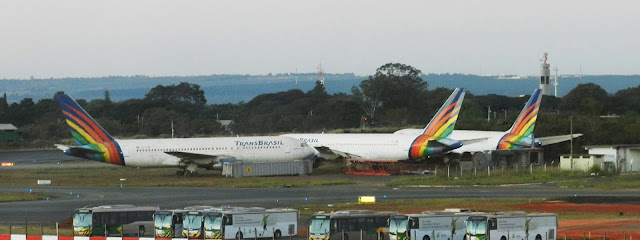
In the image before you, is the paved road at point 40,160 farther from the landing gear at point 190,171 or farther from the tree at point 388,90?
the tree at point 388,90

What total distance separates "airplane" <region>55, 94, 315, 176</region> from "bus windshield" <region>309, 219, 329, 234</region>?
45957 millimetres

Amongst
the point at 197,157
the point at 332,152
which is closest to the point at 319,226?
the point at 197,157

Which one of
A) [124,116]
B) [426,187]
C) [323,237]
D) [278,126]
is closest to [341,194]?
[426,187]

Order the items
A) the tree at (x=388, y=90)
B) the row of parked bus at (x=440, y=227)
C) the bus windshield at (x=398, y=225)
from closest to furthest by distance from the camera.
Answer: the row of parked bus at (x=440, y=227) → the bus windshield at (x=398, y=225) → the tree at (x=388, y=90)

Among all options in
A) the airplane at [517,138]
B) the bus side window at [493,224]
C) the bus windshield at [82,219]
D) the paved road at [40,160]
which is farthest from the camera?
the paved road at [40,160]

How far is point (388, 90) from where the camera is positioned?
178 metres

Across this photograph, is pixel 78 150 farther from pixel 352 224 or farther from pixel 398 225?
pixel 398 225

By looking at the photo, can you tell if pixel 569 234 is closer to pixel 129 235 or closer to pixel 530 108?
pixel 129 235

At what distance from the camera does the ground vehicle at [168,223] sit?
42594mm

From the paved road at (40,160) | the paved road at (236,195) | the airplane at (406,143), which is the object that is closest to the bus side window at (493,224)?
the paved road at (236,195)

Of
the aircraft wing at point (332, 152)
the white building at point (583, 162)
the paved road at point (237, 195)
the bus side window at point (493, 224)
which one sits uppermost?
the aircraft wing at point (332, 152)

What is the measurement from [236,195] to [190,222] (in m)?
26.9

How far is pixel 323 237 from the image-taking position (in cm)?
4022

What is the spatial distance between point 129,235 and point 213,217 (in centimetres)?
492
